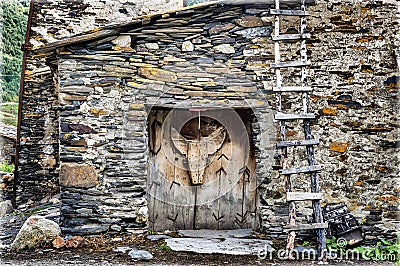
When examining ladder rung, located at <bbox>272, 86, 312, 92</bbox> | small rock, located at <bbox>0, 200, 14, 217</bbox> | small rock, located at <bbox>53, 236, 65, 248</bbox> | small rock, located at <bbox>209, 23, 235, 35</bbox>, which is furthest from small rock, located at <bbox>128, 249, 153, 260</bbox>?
small rock, located at <bbox>0, 200, 14, 217</bbox>

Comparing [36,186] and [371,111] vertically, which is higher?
[371,111]

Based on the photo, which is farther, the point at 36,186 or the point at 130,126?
the point at 36,186

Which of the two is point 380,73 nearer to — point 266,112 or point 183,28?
point 266,112

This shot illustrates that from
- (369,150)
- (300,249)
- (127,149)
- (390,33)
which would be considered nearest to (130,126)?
(127,149)

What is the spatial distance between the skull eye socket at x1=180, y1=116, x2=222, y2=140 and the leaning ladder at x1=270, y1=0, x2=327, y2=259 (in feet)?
3.23

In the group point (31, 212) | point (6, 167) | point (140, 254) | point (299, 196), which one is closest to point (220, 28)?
point (299, 196)

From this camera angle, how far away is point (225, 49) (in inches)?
214

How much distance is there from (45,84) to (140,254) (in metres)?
4.53

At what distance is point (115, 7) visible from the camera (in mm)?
7992

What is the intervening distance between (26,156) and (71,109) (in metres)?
3.37

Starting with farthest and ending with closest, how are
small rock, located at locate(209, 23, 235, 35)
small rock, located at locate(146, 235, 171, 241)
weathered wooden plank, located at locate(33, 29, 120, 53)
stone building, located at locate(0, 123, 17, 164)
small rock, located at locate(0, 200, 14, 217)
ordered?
stone building, located at locate(0, 123, 17, 164)
small rock, located at locate(0, 200, 14, 217)
small rock, located at locate(209, 23, 235, 35)
small rock, located at locate(146, 235, 171, 241)
weathered wooden plank, located at locate(33, 29, 120, 53)

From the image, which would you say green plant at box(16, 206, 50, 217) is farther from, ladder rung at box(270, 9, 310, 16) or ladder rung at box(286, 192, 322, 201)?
ladder rung at box(270, 9, 310, 16)
